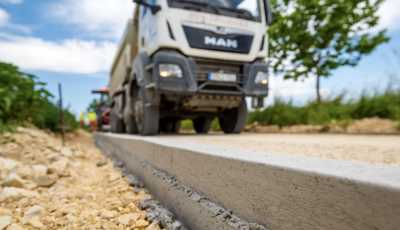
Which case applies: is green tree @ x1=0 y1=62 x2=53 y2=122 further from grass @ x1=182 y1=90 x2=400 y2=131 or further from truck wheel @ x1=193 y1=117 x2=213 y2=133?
grass @ x1=182 y1=90 x2=400 y2=131

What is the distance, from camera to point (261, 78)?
494 cm

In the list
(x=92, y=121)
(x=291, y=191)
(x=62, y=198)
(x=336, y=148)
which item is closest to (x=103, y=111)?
(x=92, y=121)

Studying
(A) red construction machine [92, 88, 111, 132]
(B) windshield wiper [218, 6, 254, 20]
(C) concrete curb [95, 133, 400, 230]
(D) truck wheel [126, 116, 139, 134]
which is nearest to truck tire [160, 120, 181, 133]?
(D) truck wheel [126, 116, 139, 134]

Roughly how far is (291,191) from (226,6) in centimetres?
454

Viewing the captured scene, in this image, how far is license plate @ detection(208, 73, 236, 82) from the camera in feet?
15.0

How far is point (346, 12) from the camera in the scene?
417 inches

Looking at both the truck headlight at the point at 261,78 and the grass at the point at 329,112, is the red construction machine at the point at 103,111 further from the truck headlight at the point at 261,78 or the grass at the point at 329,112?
the truck headlight at the point at 261,78

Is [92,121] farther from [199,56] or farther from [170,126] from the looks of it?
[199,56]

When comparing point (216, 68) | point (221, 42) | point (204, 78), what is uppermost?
point (221, 42)

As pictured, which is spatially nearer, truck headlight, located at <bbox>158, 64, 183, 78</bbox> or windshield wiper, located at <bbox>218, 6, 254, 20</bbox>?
truck headlight, located at <bbox>158, 64, 183, 78</bbox>

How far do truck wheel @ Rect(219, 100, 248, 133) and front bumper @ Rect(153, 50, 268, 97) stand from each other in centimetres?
88

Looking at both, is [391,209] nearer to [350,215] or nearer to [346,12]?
[350,215]

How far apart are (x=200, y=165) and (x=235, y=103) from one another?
3.81 m

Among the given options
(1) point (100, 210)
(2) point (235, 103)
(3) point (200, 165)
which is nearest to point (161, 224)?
(3) point (200, 165)
